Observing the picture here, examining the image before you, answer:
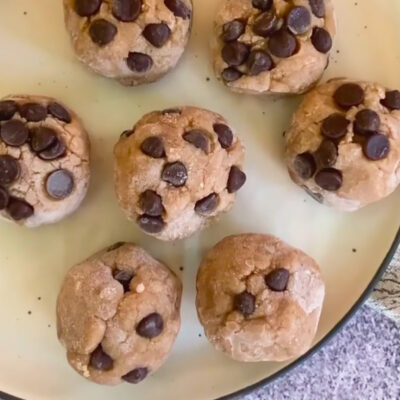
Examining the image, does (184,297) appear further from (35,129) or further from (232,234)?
(35,129)

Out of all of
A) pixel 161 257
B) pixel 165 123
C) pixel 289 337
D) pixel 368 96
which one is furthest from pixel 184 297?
pixel 368 96

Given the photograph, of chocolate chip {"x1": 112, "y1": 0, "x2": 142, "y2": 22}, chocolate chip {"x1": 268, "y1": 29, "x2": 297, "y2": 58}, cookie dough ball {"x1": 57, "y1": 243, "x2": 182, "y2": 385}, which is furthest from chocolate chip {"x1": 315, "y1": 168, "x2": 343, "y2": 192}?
chocolate chip {"x1": 112, "y1": 0, "x2": 142, "y2": 22}

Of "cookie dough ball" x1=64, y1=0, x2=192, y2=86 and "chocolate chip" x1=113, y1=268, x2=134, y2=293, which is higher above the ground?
"cookie dough ball" x1=64, y1=0, x2=192, y2=86

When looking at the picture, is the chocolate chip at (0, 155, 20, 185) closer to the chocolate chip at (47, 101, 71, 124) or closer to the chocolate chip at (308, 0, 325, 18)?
the chocolate chip at (47, 101, 71, 124)

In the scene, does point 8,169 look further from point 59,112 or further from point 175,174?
point 175,174

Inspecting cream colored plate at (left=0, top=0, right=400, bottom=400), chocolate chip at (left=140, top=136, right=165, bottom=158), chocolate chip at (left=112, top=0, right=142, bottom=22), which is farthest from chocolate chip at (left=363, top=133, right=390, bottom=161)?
chocolate chip at (left=112, top=0, right=142, bottom=22)

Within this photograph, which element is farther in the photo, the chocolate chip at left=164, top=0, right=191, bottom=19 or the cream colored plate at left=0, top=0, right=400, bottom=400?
the cream colored plate at left=0, top=0, right=400, bottom=400

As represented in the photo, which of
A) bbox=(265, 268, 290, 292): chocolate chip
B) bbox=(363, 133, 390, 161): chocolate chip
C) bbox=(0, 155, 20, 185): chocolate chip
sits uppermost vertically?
bbox=(363, 133, 390, 161): chocolate chip
